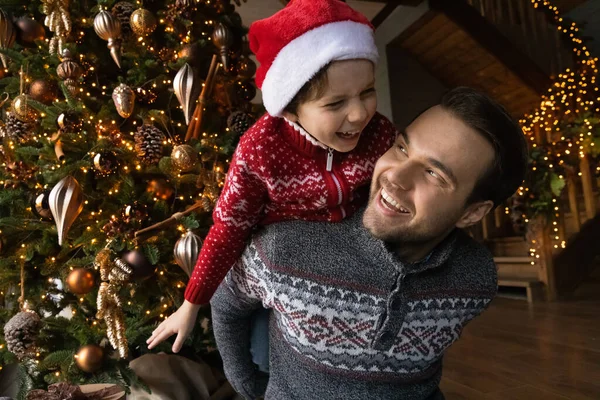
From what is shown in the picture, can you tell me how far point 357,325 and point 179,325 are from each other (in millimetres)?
434

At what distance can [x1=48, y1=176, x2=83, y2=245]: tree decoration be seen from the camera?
139 centimetres

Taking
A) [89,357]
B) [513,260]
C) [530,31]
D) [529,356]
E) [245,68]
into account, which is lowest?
[513,260]

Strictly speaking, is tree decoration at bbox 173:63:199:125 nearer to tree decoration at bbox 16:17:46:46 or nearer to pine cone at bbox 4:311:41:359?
tree decoration at bbox 16:17:46:46

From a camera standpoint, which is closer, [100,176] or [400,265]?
[400,265]

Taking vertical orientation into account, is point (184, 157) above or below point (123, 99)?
below

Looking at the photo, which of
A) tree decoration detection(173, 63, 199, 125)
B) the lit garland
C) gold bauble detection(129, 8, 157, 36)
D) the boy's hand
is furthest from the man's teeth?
the lit garland

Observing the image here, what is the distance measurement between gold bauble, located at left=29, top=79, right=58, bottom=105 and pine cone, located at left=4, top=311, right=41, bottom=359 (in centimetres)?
69

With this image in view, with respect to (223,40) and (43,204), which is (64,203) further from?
(223,40)

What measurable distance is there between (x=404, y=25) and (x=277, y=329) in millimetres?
4402

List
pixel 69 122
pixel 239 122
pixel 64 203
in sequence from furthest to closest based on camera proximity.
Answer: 1. pixel 239 122
2. pixel 69 122
3. pixel 64 203

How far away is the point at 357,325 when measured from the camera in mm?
948

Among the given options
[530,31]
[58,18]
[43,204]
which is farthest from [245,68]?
[530,31]

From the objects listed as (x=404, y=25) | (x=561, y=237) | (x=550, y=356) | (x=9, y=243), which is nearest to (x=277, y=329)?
(x=9, y=243)

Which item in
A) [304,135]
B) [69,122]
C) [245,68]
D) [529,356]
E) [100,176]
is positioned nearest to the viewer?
[304,135]
